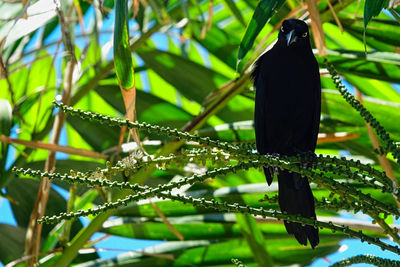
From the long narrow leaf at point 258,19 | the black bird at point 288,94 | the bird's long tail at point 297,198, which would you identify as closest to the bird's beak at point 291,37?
the black bird at point 288,94

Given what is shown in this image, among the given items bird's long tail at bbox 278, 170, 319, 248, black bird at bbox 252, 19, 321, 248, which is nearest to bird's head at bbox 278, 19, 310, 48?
black bird at bbox 252, 19, 321, 248

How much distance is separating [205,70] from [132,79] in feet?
3.88

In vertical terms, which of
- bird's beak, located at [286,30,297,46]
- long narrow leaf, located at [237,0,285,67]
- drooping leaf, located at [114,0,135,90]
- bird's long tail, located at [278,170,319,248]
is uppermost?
bird's beak, located at [286,30,297,46]

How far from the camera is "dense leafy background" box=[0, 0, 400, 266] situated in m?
2.20

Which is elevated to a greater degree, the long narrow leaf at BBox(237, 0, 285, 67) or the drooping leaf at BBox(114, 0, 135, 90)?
the long narrow leaf at BBox(237, 0, 285, 67)

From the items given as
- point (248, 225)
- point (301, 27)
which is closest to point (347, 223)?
point (248, 225)

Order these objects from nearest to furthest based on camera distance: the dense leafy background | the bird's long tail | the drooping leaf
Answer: the drooping leaf → the bird's long tail → the dense leafy background

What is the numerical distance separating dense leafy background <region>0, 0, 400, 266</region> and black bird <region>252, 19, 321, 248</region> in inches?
2.7

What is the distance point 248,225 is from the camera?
2.03 m

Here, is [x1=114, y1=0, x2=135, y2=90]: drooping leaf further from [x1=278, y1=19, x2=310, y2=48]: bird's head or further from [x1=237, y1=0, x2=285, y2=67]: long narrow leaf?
[x1=278, y1=19, x2=310, y2=48]: bird's head

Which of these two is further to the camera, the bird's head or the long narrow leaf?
the bird's head

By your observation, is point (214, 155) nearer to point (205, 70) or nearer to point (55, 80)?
point (205, 70)

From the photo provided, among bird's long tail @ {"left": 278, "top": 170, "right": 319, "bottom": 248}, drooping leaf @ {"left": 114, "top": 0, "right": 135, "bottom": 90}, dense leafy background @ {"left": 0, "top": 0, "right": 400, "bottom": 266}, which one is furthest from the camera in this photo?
dense leafy background @ {"left": 0, "top": 0, "right": 400, "bottom": 266}

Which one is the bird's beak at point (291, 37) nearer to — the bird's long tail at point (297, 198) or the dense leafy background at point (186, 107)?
the dense leafy background at point (186, 107)
